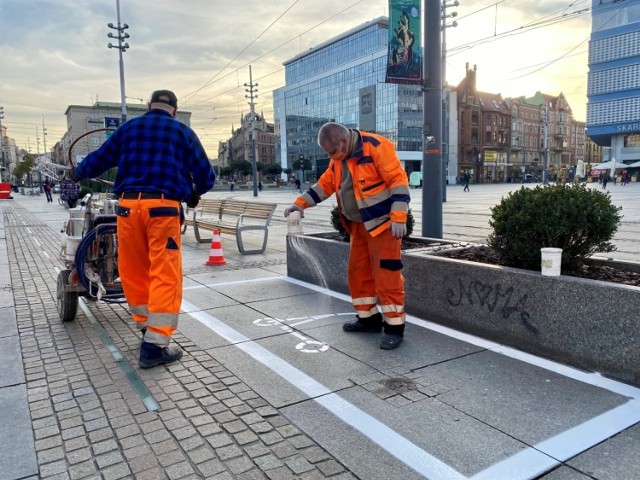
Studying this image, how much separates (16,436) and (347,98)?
90.9m

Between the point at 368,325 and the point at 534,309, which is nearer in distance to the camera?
the point at 534,309

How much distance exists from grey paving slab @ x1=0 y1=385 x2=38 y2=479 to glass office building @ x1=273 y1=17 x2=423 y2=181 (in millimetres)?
65023

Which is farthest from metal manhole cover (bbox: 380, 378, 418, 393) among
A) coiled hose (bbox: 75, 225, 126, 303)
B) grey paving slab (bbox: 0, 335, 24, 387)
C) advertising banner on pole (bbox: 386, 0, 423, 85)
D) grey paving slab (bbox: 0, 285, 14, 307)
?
advertising banner on pole (bbox: 386, 0, 423, 85)

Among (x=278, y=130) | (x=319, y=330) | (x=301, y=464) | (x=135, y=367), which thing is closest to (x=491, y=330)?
(x=319, y=330)

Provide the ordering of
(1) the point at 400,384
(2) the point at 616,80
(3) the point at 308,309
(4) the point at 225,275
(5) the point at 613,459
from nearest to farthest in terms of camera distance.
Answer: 1. (5) the point at 613,459
2. (1) the point at 400,384
3. (3) the point at 308,309
4. (4) the point at 225,275
5. (2) the point at 616,80

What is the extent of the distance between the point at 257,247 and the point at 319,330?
567 centimetres

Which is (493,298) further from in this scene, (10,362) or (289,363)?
(10,362)

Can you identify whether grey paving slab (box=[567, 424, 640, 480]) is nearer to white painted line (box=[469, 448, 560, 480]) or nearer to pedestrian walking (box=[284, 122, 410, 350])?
white painted line (box=[469, 448, 560, 480])

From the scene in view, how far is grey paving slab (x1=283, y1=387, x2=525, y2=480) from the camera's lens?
8.24ft

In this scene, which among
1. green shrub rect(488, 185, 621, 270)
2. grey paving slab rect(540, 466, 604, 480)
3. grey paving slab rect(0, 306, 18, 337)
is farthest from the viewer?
grey paving slab rect(0, 306, 18, 337)

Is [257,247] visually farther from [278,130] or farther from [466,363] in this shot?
[278,130]

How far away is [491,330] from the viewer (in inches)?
166

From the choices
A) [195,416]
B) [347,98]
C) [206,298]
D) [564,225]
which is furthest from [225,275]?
[347,98]

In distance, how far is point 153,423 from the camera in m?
3.00
